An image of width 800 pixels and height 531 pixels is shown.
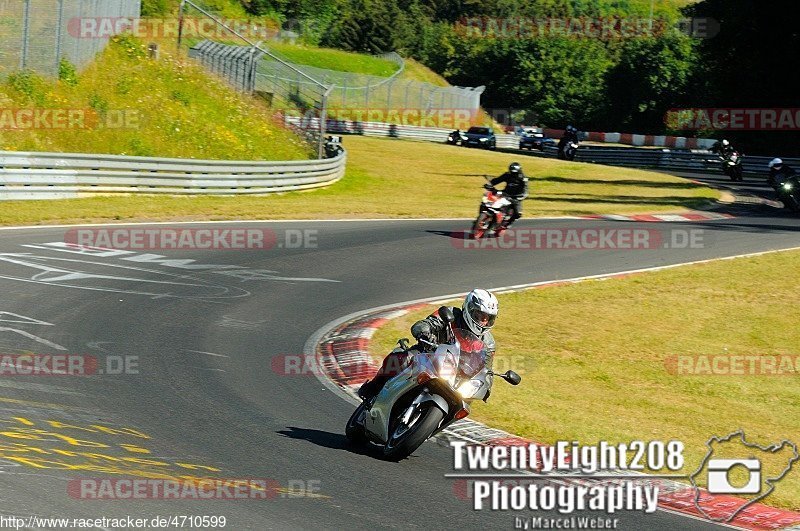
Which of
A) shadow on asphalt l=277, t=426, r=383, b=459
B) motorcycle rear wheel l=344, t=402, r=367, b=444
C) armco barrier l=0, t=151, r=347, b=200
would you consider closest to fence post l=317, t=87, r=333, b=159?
armco barrier l=0, t=151, r=347, b=200

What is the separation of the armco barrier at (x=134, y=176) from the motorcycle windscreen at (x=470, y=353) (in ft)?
54.2

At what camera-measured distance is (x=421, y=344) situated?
8500 millimetres

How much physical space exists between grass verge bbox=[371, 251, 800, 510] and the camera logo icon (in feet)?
0.51

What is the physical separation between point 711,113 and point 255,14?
39730mm

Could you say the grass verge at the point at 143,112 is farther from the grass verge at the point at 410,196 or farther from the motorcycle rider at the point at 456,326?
the motorcycle rider at the point at 456,326

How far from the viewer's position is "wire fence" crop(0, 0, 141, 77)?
27.0m

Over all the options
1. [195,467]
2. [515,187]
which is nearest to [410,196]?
[515,187]

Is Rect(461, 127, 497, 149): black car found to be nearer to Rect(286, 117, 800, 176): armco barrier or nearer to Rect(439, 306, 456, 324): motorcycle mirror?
Rect(286, 117, 800, 176): armco barrier

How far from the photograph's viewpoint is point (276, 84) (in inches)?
1617

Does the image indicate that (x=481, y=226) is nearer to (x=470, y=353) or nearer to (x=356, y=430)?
(x=356, y=430)

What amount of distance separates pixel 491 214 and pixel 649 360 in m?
9.16

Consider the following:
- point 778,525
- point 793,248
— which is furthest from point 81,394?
point 793,248

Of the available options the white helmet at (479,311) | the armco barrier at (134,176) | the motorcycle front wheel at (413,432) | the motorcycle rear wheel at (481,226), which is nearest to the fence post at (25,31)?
the armco barrier at (134,176)

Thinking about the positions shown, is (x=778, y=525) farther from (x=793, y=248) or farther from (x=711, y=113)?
(x=711, y=113)
